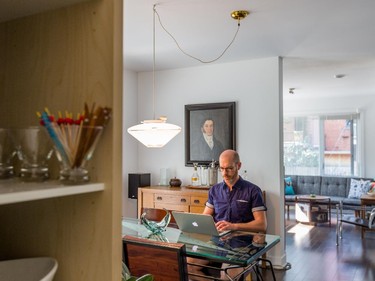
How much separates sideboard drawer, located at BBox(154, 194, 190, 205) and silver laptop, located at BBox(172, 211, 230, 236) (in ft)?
5.03

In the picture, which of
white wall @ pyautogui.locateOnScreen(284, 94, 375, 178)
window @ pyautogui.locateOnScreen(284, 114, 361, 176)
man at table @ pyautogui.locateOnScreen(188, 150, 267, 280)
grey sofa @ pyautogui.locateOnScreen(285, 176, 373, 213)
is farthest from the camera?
window @ pyautogui.locateOnScreen(284, 114, 361, 176)

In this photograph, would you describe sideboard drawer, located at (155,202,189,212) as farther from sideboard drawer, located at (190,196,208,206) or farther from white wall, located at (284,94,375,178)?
white wall, located at (284,94,375,178)

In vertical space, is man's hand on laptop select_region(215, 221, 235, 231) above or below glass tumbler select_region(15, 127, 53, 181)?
below

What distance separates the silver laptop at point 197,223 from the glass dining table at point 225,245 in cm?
4

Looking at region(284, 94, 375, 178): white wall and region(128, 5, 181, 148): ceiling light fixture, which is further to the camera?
region(284, 94, 375, 178): white wall

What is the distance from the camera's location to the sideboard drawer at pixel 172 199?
174 inches

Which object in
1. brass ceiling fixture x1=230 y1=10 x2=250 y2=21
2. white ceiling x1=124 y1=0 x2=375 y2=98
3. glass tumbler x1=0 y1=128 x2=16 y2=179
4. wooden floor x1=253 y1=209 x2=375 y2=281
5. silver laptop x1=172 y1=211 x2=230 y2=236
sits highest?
white ceiling x1=124 y1=0 x2=375 y2=98

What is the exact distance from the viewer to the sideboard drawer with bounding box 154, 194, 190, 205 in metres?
4.42

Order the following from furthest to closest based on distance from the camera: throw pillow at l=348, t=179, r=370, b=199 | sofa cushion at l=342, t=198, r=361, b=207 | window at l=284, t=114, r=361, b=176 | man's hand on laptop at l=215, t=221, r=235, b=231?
window at l=284, t=114, r=361, b=176 < throw pillow at l=348, t=179, r=370, b=199 < sofa cushion at l=342, t=198, r=361, b=207 < man's hand on laptop at l=215, t=221, r=235, b=231

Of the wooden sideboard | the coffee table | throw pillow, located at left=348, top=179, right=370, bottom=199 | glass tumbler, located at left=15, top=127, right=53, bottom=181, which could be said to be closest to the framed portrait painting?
the wooden sideboard

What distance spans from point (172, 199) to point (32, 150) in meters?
3.86

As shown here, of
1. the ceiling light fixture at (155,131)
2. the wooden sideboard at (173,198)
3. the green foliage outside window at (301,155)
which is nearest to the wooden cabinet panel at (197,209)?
the wooden sideboard at (173,198)

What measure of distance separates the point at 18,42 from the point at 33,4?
12 centimetres

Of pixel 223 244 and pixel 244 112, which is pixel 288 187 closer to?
pixel 244 112
